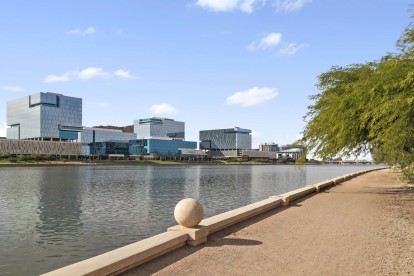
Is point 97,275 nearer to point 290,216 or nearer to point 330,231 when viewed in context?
point 330,231

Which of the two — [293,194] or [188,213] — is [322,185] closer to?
[293,194]

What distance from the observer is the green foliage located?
17438 mm

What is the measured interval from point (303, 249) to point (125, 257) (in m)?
5.17

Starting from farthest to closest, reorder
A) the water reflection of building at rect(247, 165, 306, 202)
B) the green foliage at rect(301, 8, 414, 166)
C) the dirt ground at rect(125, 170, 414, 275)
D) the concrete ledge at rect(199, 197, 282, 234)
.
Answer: the water reflection of building at rect(247, 165, 306, 202) < the green foliage at rect(301, 8, 414, 166) < the concrete ledge at rect(199, 197, 282, 234) < the dirt ground at rect(125, 170, 414, 275)

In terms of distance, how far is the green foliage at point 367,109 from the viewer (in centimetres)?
1744

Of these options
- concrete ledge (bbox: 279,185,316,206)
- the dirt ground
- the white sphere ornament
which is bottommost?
the dirt ground

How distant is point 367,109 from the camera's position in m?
19.8

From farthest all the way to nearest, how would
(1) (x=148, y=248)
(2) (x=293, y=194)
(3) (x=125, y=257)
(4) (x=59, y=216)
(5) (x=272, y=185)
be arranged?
(5) (x=272, y=185) < (4) (x=59, y=216) < (2) (x=293, y=194) < (1) (x=148, y=248) < (3) (x=125, y=257)

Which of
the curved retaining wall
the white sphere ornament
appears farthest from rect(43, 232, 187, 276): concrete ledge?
the white sphere ornament

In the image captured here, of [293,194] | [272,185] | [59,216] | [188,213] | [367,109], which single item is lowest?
[272,185]

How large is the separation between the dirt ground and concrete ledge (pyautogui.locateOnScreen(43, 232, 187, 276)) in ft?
0.66

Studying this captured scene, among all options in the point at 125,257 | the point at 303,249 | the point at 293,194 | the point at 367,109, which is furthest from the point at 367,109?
the point at 125,257

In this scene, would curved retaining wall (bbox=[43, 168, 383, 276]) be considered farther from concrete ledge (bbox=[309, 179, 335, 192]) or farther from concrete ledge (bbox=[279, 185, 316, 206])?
concrete ledge (bbox=[309, 179, 335, 192])

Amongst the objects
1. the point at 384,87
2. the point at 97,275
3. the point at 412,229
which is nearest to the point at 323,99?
the point at 384,87
